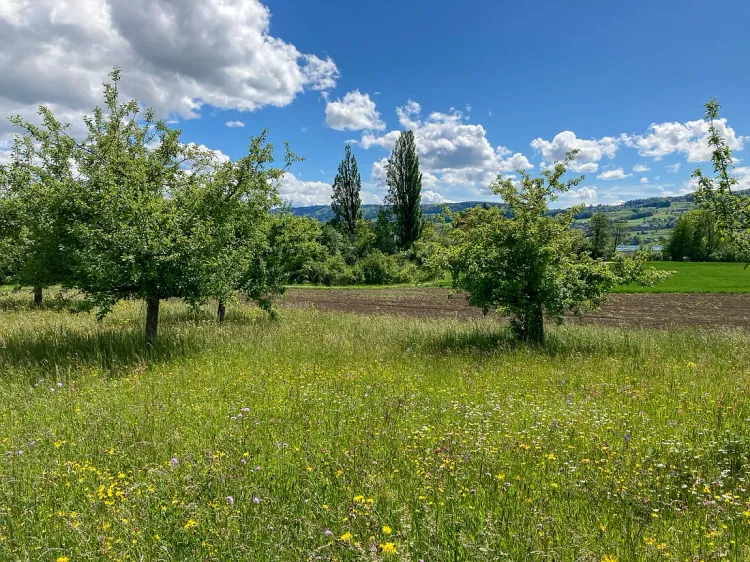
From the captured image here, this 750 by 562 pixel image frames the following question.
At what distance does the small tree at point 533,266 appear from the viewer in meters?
10.4

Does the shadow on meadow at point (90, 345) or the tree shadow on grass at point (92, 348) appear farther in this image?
the shadow on meadow at point (90, 345)

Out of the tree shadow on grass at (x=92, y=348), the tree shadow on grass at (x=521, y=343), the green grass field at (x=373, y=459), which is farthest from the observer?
the tree shadow on grass at (x=521, y=343)

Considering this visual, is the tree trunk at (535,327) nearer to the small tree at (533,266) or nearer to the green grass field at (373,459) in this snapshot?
the small tree at (533,266)

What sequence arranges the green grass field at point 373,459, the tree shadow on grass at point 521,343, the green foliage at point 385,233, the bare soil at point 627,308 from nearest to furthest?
1. the green grass field at point 373,459
2. the tree shadow on grass at point 521,343
3. the bare soil at point 627,308
4. the green foliage at point 385,233

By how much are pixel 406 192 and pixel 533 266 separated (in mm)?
57027

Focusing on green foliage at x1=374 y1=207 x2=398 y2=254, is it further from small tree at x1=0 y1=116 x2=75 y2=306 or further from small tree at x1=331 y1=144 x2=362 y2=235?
small tree at x1=0 y1=116 x2=75 y2=306

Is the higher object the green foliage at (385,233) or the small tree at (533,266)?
the green foliage at (385,233)

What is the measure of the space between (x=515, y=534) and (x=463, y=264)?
8.46 meters

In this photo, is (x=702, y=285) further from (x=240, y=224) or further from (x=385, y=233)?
(x=240, y=224)

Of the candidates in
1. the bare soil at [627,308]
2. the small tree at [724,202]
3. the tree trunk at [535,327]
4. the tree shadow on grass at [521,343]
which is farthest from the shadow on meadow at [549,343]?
the bare soil at [627,308]

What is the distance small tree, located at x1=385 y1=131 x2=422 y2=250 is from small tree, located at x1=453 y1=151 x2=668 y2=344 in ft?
174

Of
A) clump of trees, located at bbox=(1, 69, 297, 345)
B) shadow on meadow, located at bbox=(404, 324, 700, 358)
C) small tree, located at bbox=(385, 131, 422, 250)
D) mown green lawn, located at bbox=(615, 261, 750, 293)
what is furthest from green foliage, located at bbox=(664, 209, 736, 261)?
clump of trees, located at bbox=(1, 69, 297, 345)

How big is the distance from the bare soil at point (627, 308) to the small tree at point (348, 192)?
37.0 meters

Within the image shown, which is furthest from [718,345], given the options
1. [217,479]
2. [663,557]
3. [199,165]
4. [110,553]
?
[199,165]
